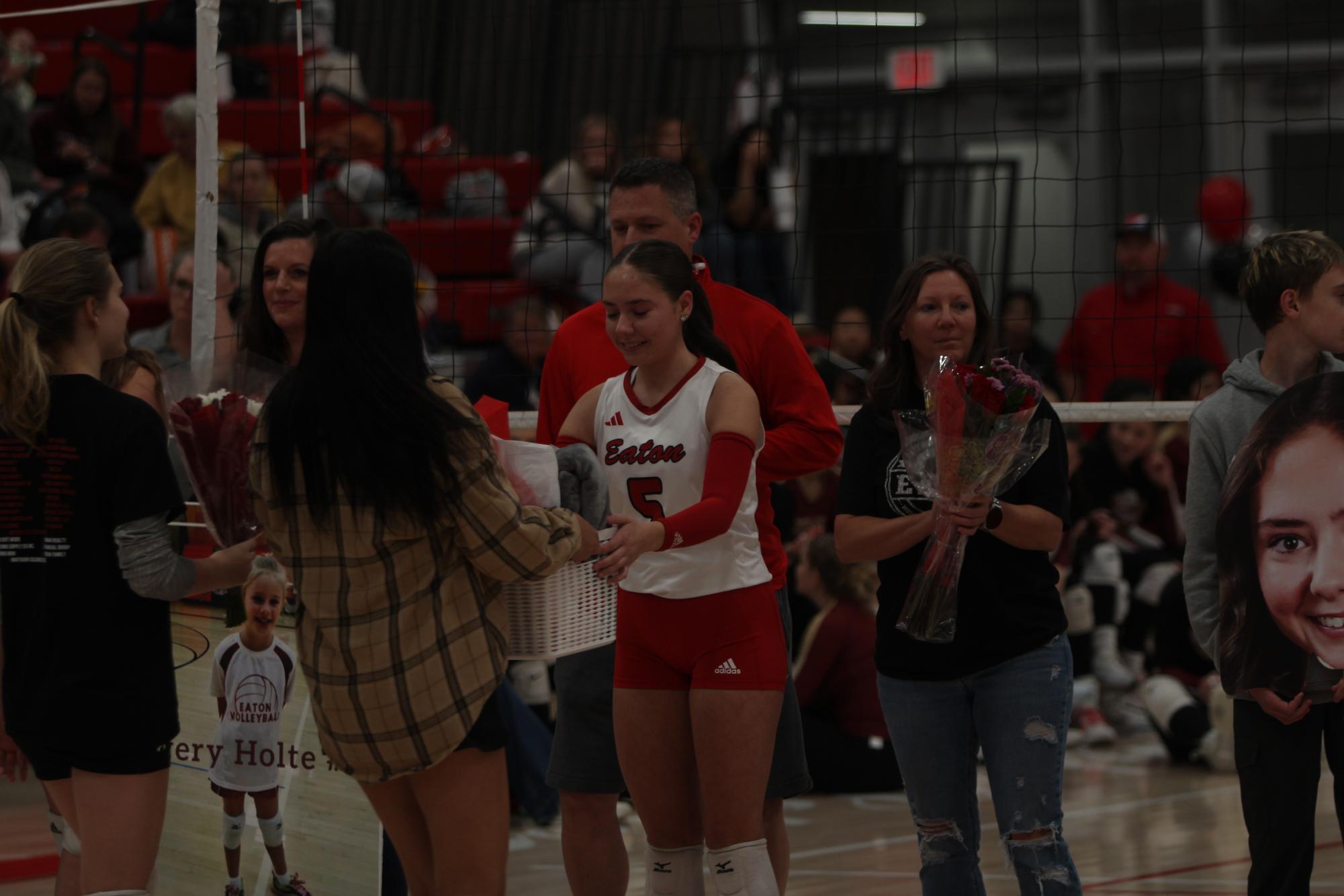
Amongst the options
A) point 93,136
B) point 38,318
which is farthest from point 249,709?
point 93,136

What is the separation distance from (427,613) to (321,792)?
66.3 inches

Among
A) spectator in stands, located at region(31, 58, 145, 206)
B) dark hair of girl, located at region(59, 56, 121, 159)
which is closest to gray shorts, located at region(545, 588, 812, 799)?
spectator in stands, located at region(31, 58, 145, 206)

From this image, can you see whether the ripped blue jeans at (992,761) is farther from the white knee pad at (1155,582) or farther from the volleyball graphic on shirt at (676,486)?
the white knee pad at (1155,582)

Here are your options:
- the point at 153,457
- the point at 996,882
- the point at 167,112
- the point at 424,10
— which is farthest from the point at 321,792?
the point at 424,10

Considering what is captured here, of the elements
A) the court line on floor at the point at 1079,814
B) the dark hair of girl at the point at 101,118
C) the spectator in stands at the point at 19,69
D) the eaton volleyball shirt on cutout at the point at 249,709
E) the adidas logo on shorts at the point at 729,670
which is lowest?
the court line on floor at the point at 1079,814

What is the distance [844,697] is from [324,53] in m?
7.38

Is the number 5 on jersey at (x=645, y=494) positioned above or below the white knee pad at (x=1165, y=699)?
above

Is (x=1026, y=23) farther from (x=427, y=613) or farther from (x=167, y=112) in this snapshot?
(x=427, y=613)

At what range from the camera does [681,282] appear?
12.8ft

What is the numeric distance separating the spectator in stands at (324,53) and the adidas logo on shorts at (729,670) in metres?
8.20

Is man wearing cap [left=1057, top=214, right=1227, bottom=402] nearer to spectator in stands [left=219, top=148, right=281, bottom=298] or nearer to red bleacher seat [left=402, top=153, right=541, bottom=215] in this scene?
red bleacher seat [left=402, top=153, right=541, bottom=215]

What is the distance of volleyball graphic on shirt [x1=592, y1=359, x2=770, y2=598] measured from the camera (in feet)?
12.5

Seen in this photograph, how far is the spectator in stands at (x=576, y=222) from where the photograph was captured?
9.60 metres

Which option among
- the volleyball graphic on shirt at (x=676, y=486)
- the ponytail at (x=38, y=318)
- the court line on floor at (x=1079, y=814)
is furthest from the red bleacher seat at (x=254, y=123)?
the volleyball graphic on shirt at (x=676, y=486)
